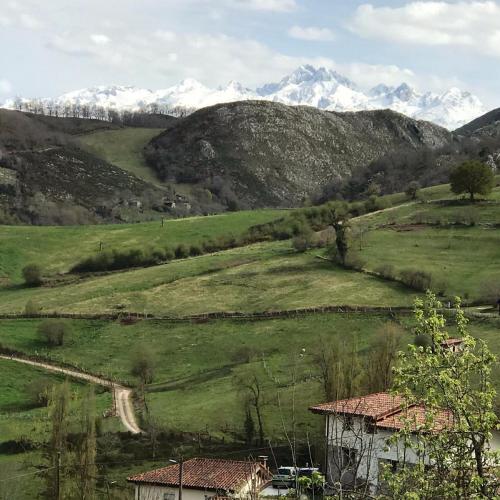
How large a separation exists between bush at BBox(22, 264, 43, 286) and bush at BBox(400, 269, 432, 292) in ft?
176

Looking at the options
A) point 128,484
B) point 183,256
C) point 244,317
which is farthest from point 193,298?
point 128,484

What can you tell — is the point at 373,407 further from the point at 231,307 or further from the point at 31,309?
the point at 31,309

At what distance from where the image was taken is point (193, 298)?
93312 mm

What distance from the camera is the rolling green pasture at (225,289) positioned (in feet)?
284

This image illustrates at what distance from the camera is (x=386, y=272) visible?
3585 inches

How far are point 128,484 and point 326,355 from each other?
58.2ft

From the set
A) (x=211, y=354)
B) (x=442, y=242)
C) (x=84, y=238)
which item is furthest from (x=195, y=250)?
(x=211, y=354)

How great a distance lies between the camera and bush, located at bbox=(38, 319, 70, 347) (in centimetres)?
8175

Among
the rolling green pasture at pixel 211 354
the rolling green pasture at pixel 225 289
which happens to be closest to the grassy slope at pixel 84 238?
the rolling green pasture at pixel 225 289

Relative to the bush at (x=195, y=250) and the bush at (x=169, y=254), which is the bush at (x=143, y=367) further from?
the bush at (x=195, y=250)

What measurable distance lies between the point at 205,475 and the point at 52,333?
47.0 metres

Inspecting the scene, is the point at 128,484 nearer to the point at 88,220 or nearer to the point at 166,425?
the point at 166,425

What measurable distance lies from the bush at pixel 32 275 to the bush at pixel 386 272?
49.7 meters

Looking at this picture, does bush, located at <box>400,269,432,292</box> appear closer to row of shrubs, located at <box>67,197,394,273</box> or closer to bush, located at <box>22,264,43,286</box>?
row of shrubs, located at <box>67,197,394,273</box>
